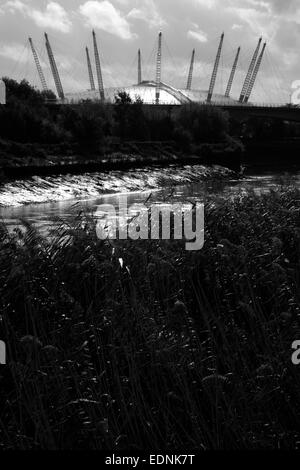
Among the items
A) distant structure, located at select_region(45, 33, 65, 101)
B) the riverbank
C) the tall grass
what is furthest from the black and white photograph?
distant structure, located at select_region(45, 33, 65, 101)

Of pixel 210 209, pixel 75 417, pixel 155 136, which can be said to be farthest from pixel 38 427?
pixel 155 136

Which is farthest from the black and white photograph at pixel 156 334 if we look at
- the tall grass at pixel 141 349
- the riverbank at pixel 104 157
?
the riverbank at pixel 104 157

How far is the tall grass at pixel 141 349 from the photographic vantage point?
706 centimetres

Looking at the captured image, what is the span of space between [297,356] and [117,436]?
2361mm

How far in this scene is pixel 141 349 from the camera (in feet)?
27.3

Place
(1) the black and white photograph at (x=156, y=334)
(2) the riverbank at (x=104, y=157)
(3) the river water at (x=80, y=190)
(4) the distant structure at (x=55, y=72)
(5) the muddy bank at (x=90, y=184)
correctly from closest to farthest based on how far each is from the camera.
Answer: (1) the black and white photograph at (x=156, y=334) < (3) the river water at (x=80, y=190) < (5) the muddy bank at (x=90, y=184) < (2) the riverbank at (x=104, y=157) < (4) the distant structure at (x=55, y=72)

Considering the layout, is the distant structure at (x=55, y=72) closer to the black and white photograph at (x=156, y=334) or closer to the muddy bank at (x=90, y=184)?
the muddy bank at (x=90, y=184)

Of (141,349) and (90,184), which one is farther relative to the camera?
(90,184)

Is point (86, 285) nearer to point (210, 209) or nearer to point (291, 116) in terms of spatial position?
point (210, 209)

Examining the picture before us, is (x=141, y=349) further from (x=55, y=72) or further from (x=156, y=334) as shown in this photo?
(x=55, y=72)

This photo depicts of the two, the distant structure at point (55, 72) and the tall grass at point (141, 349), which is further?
the distant structure at point (55, 72)

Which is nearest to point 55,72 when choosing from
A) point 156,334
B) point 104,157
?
point 104,157

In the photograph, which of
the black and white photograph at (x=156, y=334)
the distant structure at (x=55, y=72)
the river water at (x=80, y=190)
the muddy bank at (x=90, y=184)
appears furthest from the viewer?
the distant structure at (x=55, y=72)
